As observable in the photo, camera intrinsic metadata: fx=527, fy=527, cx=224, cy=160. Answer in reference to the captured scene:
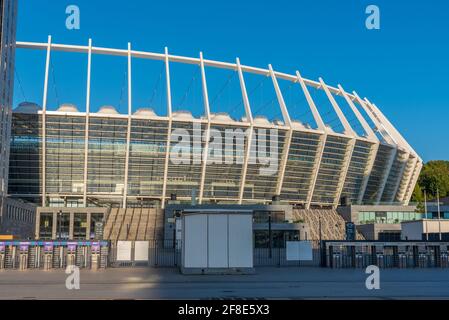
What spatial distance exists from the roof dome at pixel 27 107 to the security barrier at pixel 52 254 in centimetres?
5340

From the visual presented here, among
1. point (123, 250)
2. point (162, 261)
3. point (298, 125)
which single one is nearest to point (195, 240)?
point (123, 250)

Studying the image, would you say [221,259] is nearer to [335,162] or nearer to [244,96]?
[244,96]

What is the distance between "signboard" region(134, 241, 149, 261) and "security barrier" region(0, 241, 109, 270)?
6.65 ft

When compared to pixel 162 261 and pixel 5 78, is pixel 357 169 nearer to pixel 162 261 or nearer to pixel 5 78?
pixel 5 78

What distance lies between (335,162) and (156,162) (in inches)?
1232

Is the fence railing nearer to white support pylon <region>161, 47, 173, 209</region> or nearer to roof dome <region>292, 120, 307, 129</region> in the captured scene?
white support pylon <region>161, 47, 173, 209</region>

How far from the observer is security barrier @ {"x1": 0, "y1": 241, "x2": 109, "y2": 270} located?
103ft

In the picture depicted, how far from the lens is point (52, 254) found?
105 ft

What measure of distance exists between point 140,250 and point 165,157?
54.3 meters

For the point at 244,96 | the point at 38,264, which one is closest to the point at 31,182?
the point at 244,96

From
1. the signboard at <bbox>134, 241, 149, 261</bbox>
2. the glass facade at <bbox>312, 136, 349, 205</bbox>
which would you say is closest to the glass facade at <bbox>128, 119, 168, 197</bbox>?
the glass facade at <bbox>312, 136, 349, 205</bbox>

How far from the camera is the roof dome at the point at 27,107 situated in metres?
80.9

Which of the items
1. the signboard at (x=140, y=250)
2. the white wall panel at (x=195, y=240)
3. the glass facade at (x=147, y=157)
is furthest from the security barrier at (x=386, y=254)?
the glass facade at (x=147, y=157)
